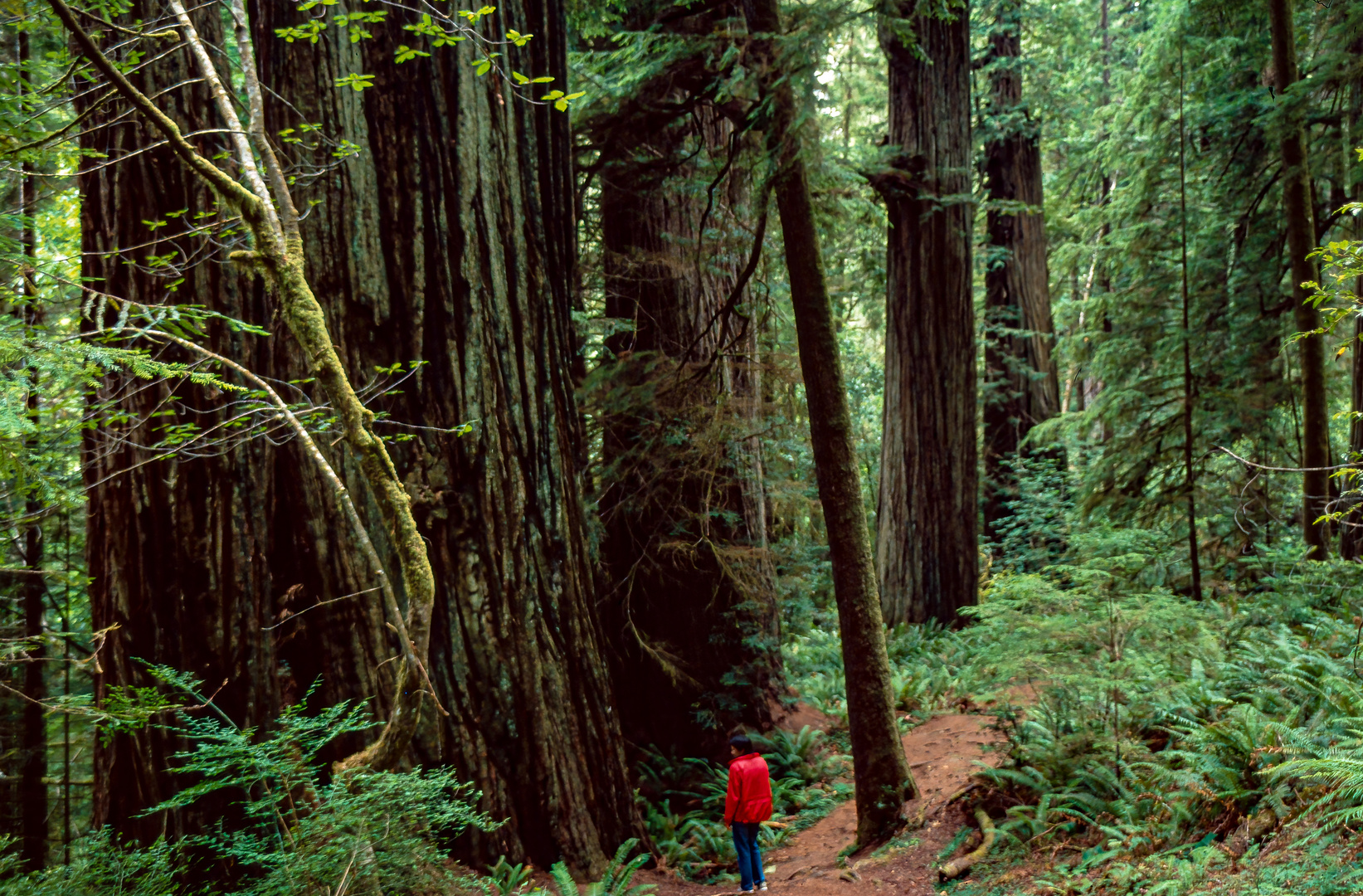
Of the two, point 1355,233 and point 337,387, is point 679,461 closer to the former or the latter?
point 337,387

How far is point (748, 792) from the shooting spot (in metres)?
6.00

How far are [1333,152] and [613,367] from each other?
7.69 meters

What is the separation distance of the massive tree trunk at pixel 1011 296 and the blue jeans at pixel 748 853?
31.2 ft

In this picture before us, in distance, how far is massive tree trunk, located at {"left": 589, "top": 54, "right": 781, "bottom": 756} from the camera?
7965 millimetres

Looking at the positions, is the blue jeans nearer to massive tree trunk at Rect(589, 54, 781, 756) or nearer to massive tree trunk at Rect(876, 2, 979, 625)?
massive tree trunk at Rect(589, 54, 781, 756)

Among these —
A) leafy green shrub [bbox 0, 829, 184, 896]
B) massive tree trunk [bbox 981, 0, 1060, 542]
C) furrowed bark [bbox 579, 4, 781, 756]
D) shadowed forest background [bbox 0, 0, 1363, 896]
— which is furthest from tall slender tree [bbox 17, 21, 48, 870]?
massive tree trunk [bbox 981, 0, 1060, 542]

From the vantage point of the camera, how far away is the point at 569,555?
5227 mm

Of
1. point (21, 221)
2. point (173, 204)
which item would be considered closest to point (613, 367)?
point (173, 204)

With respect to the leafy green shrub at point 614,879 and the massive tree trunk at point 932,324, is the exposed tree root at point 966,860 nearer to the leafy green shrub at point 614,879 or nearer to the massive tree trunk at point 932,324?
the leafy green shrub at point 614,879

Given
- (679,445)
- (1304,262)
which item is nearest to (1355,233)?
(1304,262)

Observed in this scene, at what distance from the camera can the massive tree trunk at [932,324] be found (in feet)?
35.6

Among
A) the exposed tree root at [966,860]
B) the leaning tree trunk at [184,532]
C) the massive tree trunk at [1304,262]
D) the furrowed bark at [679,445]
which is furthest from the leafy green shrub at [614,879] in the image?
the massive tree trunk at [1304,262]

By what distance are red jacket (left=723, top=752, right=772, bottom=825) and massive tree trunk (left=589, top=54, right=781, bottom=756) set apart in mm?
1957

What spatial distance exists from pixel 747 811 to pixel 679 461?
3401 millimetres
